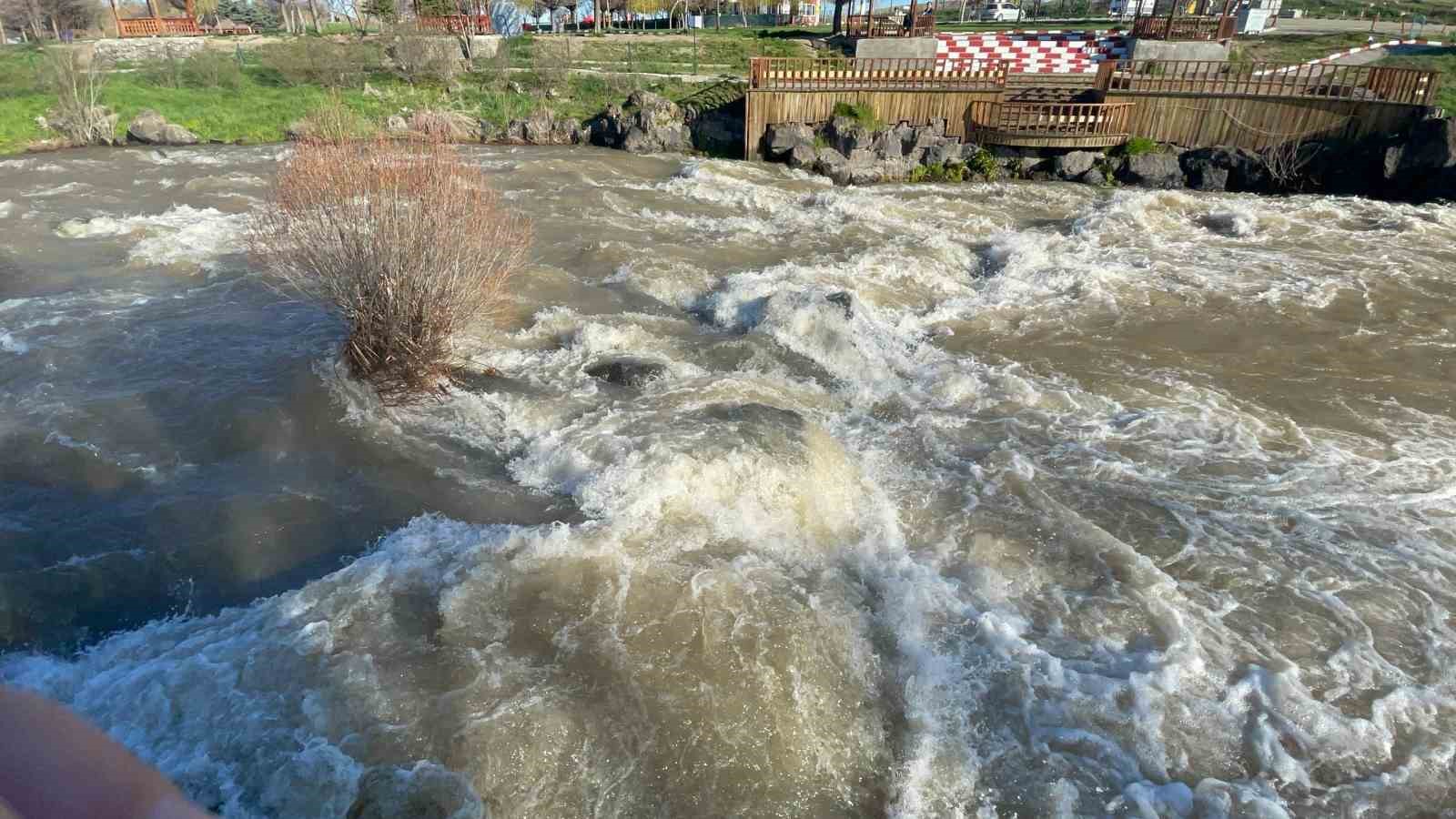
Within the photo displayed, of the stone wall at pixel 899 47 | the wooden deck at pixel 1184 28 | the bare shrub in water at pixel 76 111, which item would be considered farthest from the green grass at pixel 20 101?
the wooden deck at pixel 1184 28

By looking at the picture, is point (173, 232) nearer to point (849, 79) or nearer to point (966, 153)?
point (849, 79)

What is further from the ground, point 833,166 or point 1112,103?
point 1112,103

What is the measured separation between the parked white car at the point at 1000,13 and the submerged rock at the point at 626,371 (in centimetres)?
5448

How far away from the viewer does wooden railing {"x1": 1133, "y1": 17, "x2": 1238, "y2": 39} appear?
86.7 ft

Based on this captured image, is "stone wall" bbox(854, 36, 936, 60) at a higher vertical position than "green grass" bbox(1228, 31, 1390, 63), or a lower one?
lower

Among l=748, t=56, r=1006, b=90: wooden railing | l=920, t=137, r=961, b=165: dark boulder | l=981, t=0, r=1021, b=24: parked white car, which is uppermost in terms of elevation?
l=981, t=0, r=1021, b=24: parked white car

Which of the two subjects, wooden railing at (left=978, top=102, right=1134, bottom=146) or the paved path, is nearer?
wooden railing at (left=978, top=102, right=1134, bottom=146)

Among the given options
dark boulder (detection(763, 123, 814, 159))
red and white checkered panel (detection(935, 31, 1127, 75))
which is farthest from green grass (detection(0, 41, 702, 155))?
red and white checkered panel (detection(935, 31, 1127, 75))

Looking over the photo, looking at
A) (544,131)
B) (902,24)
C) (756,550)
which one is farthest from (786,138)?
(756,550)

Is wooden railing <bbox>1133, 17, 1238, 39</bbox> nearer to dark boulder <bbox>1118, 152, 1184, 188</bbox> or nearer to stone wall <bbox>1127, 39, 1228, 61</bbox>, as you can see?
stone wall <bbox>1127, 39, 1228, 61</bbox>

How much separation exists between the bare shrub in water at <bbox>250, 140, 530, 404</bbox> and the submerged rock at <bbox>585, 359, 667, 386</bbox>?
5.34 feet

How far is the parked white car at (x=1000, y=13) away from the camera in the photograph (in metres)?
55.1

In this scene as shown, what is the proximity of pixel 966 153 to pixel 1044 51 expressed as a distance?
395 inches

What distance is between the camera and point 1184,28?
27391 millimetres
